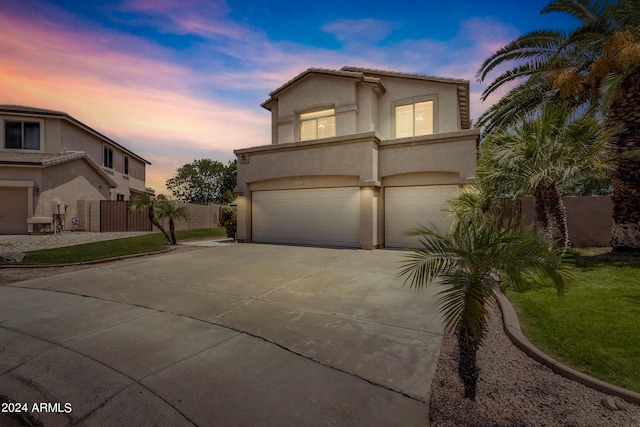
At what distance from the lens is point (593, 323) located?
4.52 meters

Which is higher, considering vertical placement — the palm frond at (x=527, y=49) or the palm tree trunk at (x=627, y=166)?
the palm frond at (x=527, y=49)

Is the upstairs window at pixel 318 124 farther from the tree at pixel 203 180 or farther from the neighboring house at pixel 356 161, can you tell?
the tree at pixel 203 180

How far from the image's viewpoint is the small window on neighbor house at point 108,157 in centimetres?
2557

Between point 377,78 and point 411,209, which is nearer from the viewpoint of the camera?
point 411,209

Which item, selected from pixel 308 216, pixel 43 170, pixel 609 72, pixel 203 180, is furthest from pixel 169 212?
pixel 203 180

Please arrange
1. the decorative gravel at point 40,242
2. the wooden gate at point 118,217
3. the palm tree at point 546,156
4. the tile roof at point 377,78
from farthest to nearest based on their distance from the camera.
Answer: the wooden gate at point 118,217 → the tile roof at point 377,78 → the decorative gravel at point 40,242 → the palm tree at point 546,156

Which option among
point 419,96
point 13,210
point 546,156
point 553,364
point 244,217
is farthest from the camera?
point 13,210

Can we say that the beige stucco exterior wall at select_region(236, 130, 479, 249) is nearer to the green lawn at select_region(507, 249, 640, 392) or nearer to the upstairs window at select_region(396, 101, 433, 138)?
the upstairs window at select_region(396, 101, 433, 138)

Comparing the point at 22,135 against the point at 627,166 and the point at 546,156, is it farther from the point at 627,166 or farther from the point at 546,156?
the point at 627,166

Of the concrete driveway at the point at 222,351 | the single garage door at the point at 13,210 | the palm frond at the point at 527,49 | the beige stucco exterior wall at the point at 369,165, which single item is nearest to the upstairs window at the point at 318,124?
the beige stucco exterior wall at the point at 369,165

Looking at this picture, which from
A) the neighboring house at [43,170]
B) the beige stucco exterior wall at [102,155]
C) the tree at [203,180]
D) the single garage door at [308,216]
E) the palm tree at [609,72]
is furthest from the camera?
the tree at [203,180]

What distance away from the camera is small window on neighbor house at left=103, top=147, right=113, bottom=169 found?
1007 inches

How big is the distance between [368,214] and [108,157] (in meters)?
26.3

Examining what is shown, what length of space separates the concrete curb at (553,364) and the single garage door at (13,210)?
25.6m
